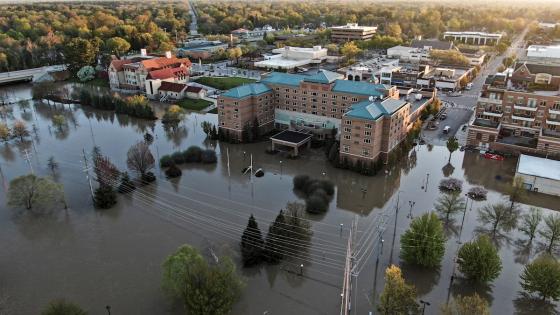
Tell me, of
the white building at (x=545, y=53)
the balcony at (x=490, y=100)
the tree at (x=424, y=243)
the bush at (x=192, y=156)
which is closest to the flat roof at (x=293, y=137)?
the bush at (x=192, y=156)

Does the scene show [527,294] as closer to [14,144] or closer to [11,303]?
[11,303]

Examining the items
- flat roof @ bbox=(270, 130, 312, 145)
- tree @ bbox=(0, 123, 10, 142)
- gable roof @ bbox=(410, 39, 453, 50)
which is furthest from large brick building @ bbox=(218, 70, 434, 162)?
gable roof @ bbox=(410, 39, 453, 50)

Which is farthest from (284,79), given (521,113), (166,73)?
(166,73)

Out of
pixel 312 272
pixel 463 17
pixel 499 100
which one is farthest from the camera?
pixel 463 17

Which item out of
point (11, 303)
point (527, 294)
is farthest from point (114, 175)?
point (527, 294)

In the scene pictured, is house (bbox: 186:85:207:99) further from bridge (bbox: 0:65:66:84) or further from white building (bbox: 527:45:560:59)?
white building (bbox: 527:45:560:59)

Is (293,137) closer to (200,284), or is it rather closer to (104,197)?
(104,197)
